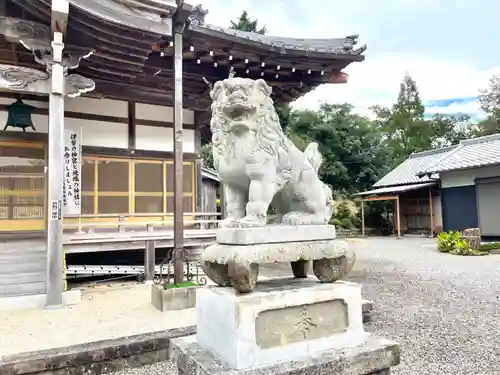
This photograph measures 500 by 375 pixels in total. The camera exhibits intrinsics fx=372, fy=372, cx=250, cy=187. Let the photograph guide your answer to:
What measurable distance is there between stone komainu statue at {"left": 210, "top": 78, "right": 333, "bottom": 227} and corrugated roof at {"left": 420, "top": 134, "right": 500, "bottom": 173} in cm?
1481

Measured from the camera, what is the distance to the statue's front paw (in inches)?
93.1

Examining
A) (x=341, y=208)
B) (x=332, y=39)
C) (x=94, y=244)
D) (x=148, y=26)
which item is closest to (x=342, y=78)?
(x=332, y=39)

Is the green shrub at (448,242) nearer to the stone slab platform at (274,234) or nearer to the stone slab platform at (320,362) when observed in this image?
the stone slab platform at (320,362)

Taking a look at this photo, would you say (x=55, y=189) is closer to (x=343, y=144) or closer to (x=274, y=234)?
(x=274, y=234)

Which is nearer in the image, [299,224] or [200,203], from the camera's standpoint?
[299,224]

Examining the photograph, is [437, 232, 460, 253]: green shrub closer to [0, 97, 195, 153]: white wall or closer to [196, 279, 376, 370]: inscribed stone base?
[0, 97, 195, 153]: white wall

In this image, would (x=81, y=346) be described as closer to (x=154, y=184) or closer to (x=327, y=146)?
(x=154, y=184)

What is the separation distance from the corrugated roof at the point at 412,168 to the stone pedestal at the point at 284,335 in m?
19.9

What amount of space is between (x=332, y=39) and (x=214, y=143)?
6.58m

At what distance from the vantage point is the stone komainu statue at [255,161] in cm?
245

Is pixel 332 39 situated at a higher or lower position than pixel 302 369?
higher

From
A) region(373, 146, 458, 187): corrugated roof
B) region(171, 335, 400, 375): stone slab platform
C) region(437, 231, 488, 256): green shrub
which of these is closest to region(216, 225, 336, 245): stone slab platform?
region(171, 335, 400, 375): stone slab platform

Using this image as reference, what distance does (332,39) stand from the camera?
811 centimetres

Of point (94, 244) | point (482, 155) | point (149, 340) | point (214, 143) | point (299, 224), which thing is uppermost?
point (482, 155)
